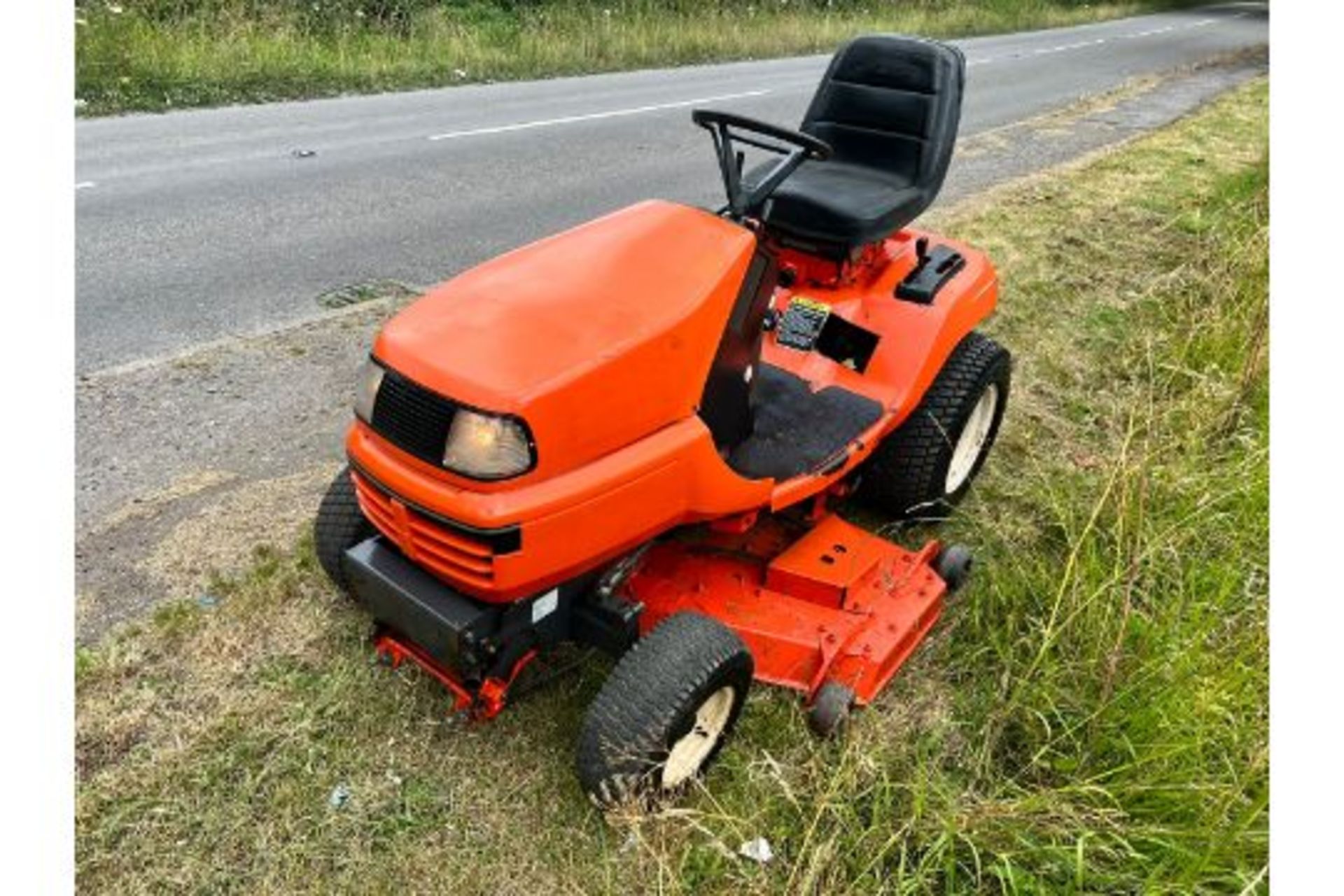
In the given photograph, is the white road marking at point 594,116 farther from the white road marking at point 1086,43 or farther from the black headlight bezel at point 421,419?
the black headlight bezel at point 421,419

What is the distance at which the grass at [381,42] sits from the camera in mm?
9070

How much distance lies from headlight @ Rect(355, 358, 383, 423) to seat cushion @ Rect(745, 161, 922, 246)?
1.37m

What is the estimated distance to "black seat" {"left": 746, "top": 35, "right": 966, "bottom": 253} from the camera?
3.23m

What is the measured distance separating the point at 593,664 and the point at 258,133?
22.6 ft

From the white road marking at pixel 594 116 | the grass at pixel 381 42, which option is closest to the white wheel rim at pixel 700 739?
the white road marking at pixel 594 116

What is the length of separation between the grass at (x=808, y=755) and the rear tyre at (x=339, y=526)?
0.22m

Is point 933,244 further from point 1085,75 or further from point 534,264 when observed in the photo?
point 1085,75

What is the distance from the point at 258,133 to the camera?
26.3 ft

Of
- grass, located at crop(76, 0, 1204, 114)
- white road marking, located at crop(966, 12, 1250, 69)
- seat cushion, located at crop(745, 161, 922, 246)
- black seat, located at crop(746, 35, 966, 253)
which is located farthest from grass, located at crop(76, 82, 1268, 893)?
white road marking, located at crop(966, 12, 1250, 69)

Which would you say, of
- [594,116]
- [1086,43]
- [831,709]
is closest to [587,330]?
[831,709]

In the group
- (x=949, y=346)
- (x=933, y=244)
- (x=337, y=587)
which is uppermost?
(x=933, y=244)

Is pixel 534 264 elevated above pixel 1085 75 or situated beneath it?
situated beneath

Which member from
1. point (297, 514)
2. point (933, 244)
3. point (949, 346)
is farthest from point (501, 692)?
point (933, 244)

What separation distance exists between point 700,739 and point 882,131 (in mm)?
2271
